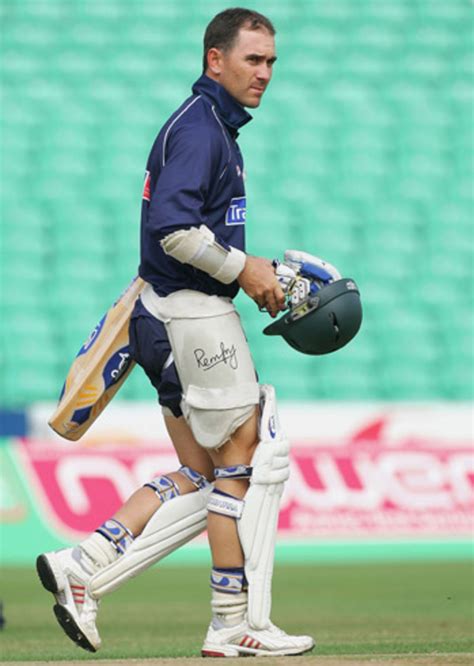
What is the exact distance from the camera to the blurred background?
14266mm

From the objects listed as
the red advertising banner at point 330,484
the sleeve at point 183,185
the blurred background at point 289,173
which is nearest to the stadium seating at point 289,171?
the blurred background at point 289,173

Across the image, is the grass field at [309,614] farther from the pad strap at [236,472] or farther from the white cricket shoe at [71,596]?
the pad strap at [236,472]

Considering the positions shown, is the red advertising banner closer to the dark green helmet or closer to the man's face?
the dark green helmet

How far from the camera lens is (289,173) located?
1548 cm

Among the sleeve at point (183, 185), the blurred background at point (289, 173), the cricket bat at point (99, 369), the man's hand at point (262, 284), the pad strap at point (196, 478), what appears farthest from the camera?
the blurred background at point (289, 173)

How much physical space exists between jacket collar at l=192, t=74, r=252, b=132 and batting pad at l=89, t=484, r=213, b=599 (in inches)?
46.9

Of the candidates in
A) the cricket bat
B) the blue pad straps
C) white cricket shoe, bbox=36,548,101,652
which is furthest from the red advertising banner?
the blue pad straps

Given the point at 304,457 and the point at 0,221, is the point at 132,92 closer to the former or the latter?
the point at 0,221

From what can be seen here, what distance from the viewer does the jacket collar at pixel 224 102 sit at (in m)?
4.59

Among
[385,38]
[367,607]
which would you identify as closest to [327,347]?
[367,607]

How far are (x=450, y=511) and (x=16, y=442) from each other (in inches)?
134

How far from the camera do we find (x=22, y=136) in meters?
15.2

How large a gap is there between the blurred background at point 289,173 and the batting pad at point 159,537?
8.20 meters

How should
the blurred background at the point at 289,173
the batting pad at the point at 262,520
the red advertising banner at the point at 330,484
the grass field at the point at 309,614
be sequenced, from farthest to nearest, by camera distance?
the blurred background at the point at 289,173 → the red advertising banner at the point at 330,484 → the grass field at the point at 309,614 → the batting pad at the point at 262,520
